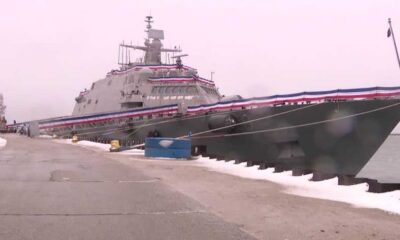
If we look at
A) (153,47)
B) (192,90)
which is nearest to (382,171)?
(192,90)

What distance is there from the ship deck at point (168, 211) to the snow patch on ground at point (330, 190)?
466mm

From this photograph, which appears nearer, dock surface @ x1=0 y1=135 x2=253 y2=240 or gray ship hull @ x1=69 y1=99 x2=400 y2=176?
dock surface @ x1=0 y1=135 x2=253 y2=240

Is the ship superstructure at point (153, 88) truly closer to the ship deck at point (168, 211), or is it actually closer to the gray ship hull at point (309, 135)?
the gray ship hull at point (309, 135)

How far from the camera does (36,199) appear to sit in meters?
9.93

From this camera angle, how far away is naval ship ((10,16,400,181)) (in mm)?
18766

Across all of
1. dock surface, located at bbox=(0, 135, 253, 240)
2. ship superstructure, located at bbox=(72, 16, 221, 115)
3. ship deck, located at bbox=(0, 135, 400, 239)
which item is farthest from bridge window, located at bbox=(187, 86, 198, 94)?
ship deck, located at bbox=(0, 135, 400, 239)

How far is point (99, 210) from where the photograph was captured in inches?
352

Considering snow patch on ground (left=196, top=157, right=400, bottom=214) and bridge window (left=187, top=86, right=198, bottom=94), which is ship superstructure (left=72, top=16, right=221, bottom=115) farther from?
snow patch on ground (left=196, top=157, right=400, bottom=214)

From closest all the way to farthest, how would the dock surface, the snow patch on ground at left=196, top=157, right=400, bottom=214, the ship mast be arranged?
the dock surface → the snow patch on ground at left=196, top=157, right=400, bottom=214 → the ship mast

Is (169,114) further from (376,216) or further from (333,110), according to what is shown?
(376,216)

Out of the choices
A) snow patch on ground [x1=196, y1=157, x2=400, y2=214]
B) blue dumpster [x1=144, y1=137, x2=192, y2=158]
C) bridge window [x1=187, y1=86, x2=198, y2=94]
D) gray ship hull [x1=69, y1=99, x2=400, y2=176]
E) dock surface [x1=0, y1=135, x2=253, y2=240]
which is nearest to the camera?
dock surface [x1=0, y1=135, x2=253, y2=240]

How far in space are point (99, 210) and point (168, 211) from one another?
3.71ft

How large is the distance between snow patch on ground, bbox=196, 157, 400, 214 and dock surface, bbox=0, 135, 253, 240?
2.82 metres

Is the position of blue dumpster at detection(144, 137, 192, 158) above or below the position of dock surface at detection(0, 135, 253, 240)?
above
